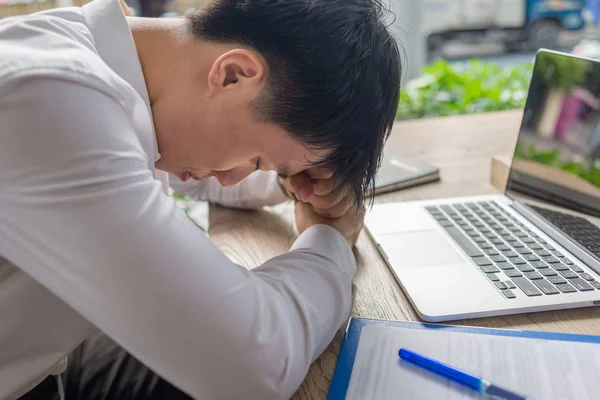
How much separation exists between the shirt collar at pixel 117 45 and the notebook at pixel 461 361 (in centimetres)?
36

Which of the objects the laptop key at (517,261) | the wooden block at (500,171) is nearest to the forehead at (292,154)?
the laptop key at (517,261)

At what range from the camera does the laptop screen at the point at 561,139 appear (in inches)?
32.2

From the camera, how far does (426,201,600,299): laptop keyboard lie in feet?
2.42

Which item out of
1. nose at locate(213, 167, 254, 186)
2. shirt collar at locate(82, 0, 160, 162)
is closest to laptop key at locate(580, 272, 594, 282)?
nose at locate(213, 167, 254, 186)

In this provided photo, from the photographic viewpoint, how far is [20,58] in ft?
1.75

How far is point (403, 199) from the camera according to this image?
106 cm

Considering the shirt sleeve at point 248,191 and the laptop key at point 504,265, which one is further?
the shirt sleeve at point 248,191

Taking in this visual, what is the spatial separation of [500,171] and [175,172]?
636 millimetres

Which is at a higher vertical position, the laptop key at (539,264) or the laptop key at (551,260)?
the laptop key at (539,264)

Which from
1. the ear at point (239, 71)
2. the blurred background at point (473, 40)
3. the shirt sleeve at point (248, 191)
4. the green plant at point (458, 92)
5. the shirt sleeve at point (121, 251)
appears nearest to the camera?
the shirt sleeve at point (121, 251)

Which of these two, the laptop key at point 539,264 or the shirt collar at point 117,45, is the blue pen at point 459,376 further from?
the shirt collar at point 117,45

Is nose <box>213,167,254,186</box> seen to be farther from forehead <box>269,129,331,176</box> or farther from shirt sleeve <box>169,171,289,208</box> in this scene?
shirt sleeve <box>169,171,289,208</box>

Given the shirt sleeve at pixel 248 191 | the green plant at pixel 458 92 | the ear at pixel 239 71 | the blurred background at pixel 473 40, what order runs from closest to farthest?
the ear at pixel 239 71 < the shirt sleeve at pixel 248 191 < the green plant at pixel 458 92 < the blurred background at pixel 473 40

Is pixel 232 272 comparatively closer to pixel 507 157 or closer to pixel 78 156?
pixel 78 156
